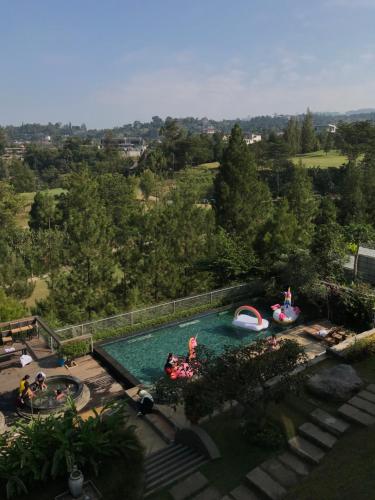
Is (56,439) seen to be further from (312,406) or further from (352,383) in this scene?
(352,383)

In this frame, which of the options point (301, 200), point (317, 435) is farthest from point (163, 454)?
point (301, 200)

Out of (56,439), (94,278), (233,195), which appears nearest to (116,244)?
(94,278)

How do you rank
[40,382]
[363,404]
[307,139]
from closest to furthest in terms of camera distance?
[363,404], [40,382], [307,139]

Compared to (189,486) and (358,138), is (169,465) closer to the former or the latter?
(189,486)

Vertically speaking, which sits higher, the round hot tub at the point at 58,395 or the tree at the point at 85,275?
the tree at the point at 85,275

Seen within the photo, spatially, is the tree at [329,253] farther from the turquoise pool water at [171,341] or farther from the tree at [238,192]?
the tree at [238,192]

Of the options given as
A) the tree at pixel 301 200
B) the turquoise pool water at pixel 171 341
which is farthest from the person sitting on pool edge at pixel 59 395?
the tree at pixel 301 200

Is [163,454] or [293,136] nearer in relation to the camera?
[163,454]
